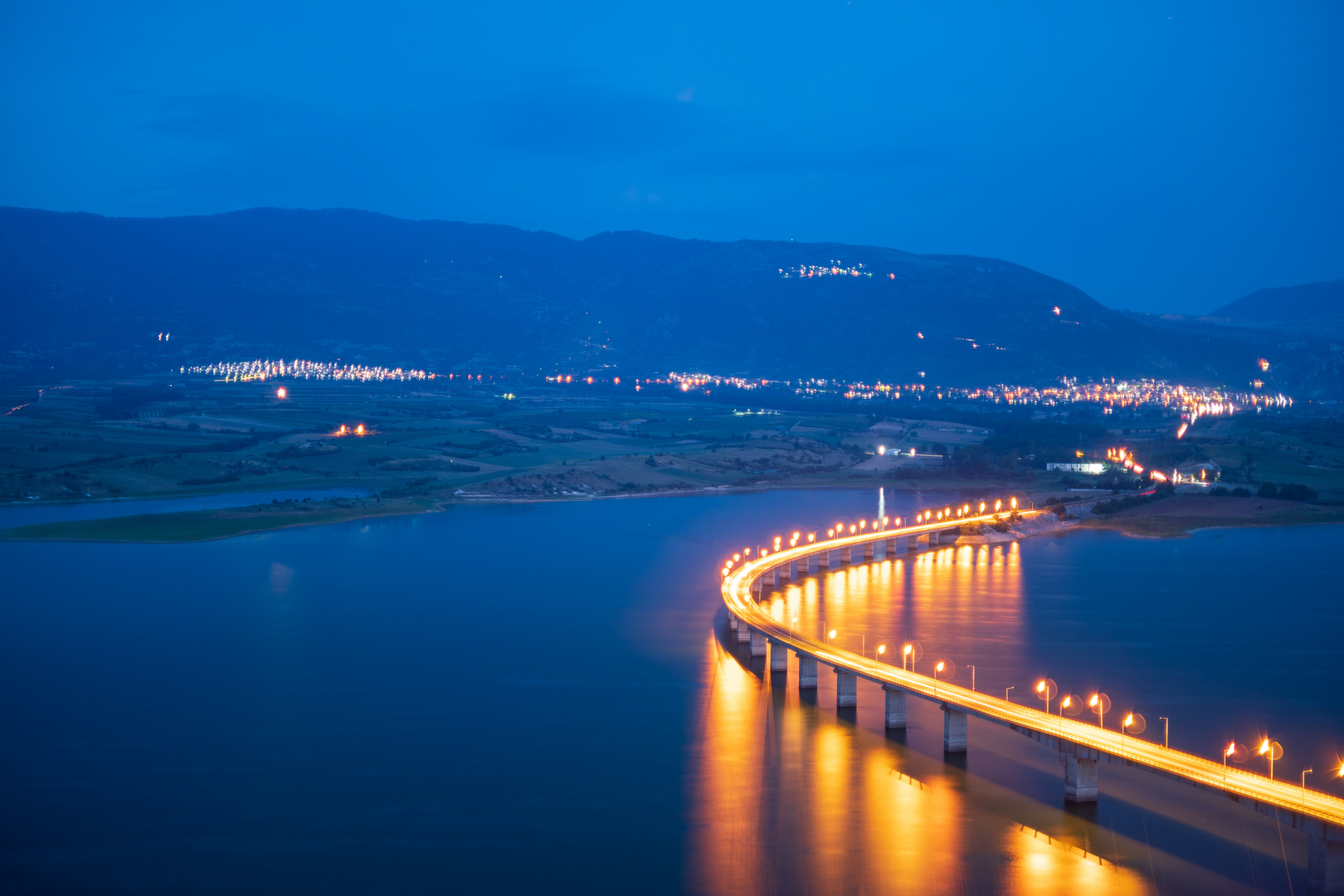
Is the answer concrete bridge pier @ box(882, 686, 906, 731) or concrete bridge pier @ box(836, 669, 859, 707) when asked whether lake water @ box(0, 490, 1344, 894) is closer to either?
concrete bridge pier @ box(836, 669, 859, 707)

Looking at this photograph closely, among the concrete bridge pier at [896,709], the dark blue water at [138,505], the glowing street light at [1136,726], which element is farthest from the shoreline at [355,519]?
the concrete bridge pier at [896,709]

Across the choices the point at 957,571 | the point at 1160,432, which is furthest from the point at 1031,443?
the point at 957,571

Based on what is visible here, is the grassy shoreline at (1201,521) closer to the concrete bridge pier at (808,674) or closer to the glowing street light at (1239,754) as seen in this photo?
the concrete bridge pier at (808,674)

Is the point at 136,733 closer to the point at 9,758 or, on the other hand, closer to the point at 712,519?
the point at 9,758

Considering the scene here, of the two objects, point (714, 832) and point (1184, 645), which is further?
point (1184, 645)

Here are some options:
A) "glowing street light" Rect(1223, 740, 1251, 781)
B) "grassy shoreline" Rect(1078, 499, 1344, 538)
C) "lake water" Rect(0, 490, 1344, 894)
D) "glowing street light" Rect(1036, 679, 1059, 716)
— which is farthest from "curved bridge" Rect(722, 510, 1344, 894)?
"grassy shoreline" Rect(1078, 499, 1344, 538)

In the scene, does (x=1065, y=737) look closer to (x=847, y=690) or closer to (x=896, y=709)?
(x=896, y=709)
